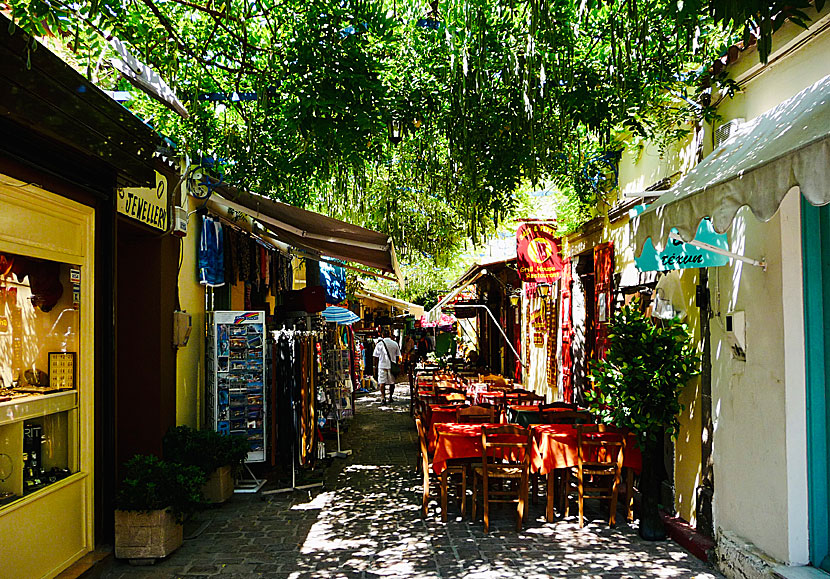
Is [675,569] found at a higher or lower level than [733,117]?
lower

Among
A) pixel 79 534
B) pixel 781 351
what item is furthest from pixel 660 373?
pixel 79 534

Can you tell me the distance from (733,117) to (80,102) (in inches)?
212

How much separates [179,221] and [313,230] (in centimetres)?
171

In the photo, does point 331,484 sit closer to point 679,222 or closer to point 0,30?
point 679,222

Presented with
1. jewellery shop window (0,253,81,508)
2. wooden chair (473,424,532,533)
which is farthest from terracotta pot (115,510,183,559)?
wooden chair (473,424,532,533)

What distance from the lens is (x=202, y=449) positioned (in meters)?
7.69

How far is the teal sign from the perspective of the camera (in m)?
5.96

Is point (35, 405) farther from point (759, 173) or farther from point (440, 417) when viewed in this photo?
point (759, 173)

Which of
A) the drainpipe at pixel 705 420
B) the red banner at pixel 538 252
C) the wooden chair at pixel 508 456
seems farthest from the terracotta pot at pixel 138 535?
the red banner at pixel 538 252

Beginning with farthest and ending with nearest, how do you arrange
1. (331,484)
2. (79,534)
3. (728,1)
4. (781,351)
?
(331,484) < (79,534) < (781,351) < (728,1)

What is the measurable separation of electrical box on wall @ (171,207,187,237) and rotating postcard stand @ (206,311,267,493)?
129 cm

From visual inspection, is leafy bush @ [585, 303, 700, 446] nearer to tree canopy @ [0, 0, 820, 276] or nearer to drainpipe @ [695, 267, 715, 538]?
drainpipe @ [695, 267, 715, 538]

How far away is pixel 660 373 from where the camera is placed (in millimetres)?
6523

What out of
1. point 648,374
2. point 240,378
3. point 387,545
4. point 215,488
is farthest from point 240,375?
point 648,374
